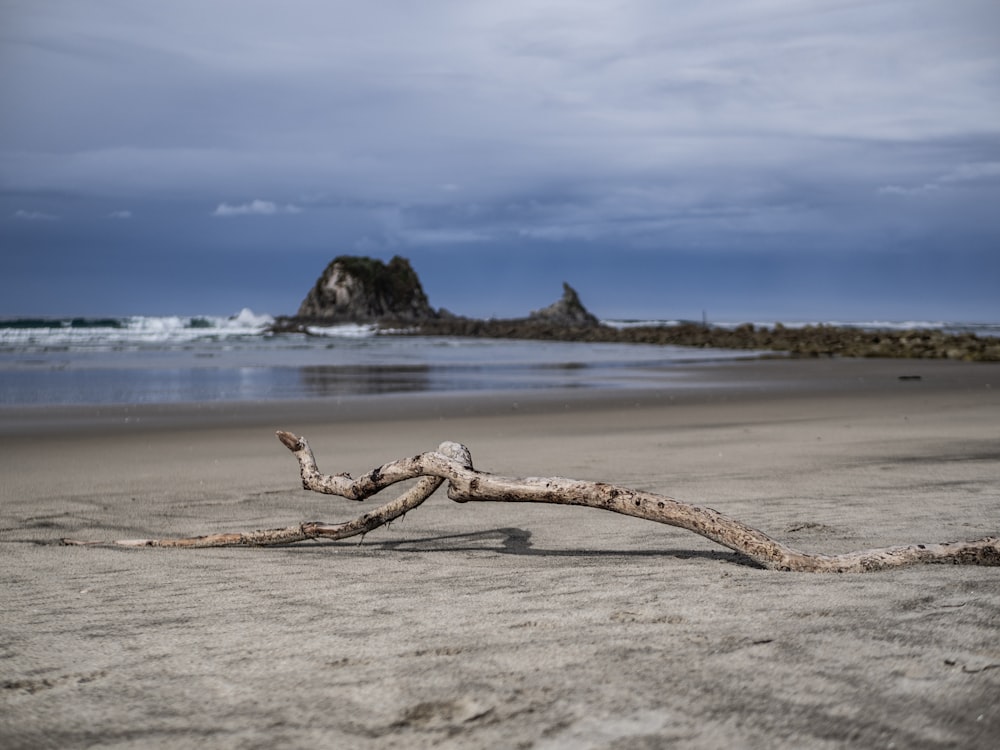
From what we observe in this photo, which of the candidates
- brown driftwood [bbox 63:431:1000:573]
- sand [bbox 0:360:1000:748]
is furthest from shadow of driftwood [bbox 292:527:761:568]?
brown driftwood [bbox 63:431:1000:573]

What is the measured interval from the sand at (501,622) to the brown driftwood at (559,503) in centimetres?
14

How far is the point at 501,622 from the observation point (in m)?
3.09

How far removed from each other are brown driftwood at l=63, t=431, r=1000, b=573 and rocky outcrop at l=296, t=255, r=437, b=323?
71317 millimetres

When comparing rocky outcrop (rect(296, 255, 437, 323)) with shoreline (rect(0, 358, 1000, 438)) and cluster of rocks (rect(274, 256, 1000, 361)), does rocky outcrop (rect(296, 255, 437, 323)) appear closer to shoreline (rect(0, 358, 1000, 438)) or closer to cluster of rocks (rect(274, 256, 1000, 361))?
cluster of rocks (rect(274, 256, 1000, 361))

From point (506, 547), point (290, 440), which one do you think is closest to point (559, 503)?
point (506, 547)

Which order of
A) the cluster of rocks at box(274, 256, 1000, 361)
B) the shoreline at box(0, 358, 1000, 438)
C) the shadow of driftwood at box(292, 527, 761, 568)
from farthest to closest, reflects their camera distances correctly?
the cluster of rocks at box(274, 256, 1000, 361), the shoreline at box(0, 358, 1000, 438), the shadow of driftwood at box(292, 527, 761, 568)

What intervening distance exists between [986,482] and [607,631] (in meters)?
5.01

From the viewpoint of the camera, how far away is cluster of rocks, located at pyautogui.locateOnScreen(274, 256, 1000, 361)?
31156 millimetres

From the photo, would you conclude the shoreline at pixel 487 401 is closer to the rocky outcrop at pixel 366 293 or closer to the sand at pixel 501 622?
the sand at pixel 501 622

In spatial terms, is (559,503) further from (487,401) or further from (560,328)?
(560,328)

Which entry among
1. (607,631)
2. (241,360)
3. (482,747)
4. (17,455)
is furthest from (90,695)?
(241,360)

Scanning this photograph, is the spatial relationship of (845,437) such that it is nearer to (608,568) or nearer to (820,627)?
(608,568)

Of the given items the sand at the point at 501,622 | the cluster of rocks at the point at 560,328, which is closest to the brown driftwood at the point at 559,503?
the sand at the point at 501,622

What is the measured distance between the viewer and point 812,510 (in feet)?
18.7
